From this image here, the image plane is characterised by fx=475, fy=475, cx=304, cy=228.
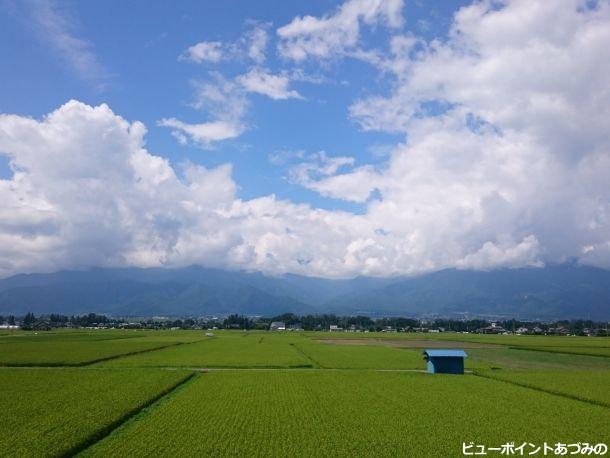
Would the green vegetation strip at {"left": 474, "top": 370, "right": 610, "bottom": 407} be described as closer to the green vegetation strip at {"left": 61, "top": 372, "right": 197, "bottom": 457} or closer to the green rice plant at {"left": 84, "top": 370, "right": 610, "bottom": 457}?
the green rice plant at {"left": 84, "top": 370, "right": 610, "bottom": 457}

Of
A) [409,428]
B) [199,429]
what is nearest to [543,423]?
[409,428]

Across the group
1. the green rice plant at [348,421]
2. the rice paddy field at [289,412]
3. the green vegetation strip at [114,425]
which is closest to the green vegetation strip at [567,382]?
the rice paddy field at [289,412]

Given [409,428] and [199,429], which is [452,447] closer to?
[409,428]

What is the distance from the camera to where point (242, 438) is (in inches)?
600

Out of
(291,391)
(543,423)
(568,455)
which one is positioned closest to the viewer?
(568,455)

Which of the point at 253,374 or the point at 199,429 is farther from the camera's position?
the point at 253,374

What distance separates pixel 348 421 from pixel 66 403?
12.0m

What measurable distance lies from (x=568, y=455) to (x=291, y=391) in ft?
45.3

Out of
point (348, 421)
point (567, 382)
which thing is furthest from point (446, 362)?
point (348, 421)

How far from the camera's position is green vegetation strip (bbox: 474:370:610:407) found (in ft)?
78.4

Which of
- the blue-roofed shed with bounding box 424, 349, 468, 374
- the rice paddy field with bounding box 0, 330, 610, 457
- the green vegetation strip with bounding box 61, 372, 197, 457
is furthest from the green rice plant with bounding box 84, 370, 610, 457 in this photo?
the blue-roofed shed with bounding box 424, 349, 468, 374

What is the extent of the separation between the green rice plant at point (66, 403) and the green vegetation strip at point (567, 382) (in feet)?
67.3

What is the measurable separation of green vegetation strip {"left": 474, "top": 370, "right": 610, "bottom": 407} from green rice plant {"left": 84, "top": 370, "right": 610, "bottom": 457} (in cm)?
125

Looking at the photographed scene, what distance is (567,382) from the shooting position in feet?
94.7
